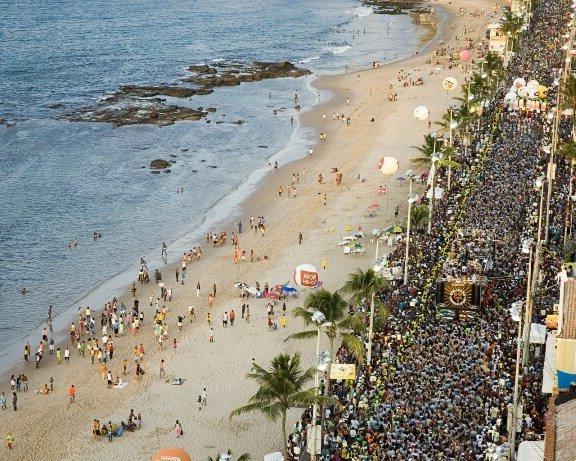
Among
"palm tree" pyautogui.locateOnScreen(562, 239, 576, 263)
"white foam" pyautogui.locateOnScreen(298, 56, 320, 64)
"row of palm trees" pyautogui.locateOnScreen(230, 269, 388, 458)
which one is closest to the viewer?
"row of palm trees" pyautogui.locateOnScreen(230, 269, 388, 458)

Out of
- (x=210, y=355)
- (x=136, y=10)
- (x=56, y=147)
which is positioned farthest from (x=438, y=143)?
(x=136, y=10)

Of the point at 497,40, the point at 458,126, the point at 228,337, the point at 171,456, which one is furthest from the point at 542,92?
the point at 171,456

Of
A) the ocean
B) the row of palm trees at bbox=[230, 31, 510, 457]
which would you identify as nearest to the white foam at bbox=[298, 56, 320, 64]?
the ocean

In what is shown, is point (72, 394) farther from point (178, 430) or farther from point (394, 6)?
point (394, 6)

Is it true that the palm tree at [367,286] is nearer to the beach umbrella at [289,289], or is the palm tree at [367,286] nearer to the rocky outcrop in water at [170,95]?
the beach umbrella at [289,289]

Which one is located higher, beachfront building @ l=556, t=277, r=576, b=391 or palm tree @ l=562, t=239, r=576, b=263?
beachfront building @ l=556, t=277, r=576, b=391

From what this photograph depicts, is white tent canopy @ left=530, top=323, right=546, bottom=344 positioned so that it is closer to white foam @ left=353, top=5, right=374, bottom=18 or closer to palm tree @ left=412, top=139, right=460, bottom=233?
palm tree @ left=412, top=139, right=460, bottom=233

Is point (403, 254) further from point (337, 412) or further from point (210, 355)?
point (337, 412)
